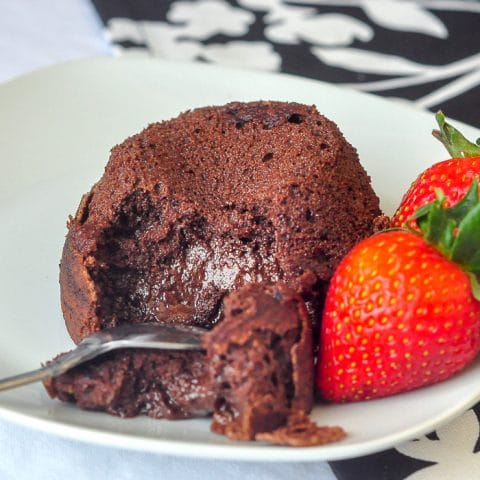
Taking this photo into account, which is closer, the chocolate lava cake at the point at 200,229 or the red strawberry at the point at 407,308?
the red strawberry at the point at 407,308

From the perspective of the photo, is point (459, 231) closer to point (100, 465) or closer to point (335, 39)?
point (100, 465)

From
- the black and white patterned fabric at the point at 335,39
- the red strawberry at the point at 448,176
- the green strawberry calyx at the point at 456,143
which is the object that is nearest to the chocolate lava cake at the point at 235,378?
the red strawberry at the point at 448,176

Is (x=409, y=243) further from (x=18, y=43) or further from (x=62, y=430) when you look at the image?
(x=18, y=43)

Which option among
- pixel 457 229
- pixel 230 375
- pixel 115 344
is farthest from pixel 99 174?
pixel 457 229

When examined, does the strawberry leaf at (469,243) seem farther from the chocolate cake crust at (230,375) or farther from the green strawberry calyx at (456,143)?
the green strawberry calyx at (456,143)

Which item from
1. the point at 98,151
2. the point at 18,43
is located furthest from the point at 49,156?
the point at 18,43
